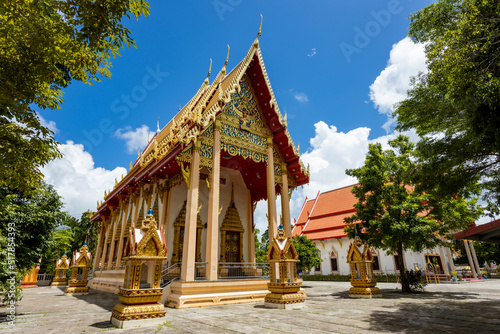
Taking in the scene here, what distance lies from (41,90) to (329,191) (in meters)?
28.7

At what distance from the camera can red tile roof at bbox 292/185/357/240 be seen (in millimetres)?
25156

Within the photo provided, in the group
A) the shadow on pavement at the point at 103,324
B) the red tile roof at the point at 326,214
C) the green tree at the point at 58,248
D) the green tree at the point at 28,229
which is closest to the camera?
the shadow on pavement at the point at 103,324

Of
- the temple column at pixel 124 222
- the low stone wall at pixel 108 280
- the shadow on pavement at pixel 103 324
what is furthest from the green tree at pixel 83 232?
the shadow on pavement at pixel 103 324

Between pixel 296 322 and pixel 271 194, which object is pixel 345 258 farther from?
pixel 296 322

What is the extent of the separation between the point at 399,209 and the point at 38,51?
1229 centimetres

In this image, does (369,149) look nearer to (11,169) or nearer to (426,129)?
(426,129)

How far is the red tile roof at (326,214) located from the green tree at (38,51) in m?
22.9

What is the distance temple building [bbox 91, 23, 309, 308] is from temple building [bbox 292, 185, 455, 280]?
1202cm

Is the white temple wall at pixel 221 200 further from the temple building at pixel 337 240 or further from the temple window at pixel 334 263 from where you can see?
the temple window at pixel 334 263

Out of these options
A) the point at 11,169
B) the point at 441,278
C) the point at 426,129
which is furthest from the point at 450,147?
the point at 441,278

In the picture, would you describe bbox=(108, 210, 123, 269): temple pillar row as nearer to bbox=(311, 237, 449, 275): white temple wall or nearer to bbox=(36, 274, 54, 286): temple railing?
bbox=(36, 274, 54, 286): temple railing

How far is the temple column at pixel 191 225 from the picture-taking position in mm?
8062

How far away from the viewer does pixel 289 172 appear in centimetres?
1229

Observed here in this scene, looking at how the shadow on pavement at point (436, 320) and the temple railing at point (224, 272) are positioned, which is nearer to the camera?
the shadow on pavement at point (436, 320)
